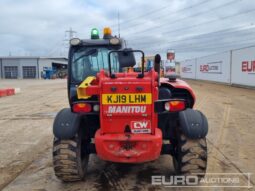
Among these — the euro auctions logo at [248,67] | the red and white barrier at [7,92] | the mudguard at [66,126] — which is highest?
the euro auctions logo at [248,67]

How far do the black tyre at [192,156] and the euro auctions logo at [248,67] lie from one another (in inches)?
752

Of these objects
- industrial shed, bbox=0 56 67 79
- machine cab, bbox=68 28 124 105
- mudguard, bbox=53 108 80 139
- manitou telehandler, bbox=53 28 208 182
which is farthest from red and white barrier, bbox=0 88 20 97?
industrial shed, bbox=0 56 67 79

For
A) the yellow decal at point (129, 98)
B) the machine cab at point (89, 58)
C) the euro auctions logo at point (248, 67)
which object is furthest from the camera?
the euro auctions logo at point (248, 67)

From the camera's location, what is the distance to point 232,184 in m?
4.62

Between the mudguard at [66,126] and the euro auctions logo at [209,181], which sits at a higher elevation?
the mudguard at [66,126]

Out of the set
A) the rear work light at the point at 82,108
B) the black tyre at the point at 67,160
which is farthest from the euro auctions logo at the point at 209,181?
the rear work light at the point at 82,108

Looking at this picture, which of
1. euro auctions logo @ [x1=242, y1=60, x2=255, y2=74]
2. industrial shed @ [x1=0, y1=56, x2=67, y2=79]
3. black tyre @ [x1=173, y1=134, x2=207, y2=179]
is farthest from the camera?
industrial shed @ [x1=0, y1=56, x2=67, y2=79]

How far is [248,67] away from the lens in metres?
22.9

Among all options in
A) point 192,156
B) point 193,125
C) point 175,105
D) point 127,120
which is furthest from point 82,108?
point 192,156

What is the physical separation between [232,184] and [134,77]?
2.04 m

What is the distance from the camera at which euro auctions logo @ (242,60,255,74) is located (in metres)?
22.0
